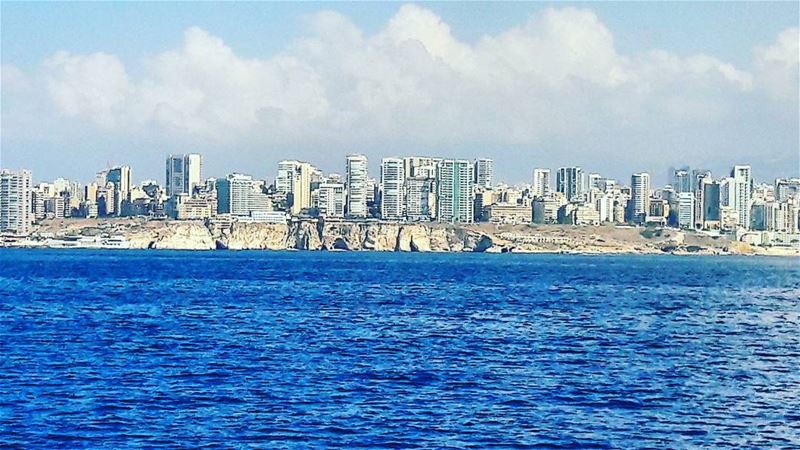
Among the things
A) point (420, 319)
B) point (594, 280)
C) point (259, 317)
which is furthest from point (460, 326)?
point (594, 280)

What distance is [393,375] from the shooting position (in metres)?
36.9

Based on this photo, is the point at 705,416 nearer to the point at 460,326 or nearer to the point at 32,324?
the point at 460,326

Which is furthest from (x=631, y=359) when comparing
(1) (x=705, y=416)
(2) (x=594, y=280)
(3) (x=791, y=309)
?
(2) (x=594, y=280)

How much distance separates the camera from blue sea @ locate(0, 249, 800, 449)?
27859 mm

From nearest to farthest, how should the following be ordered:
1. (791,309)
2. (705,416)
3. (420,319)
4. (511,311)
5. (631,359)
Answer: (705,416)
(631,359)
(420,319)
(511,311)
(791,309)

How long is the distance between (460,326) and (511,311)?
1121cm

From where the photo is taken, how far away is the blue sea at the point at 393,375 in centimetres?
2786

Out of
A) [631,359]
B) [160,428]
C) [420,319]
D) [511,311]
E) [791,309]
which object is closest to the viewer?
[160,428]

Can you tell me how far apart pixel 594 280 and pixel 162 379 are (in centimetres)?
8645

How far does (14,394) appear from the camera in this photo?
32.5 meters

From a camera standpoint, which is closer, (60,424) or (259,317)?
(60,424)

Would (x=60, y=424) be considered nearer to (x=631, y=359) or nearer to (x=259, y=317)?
(x=631, y=359)

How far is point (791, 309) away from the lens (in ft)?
246

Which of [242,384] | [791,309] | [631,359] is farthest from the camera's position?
[791,309]
